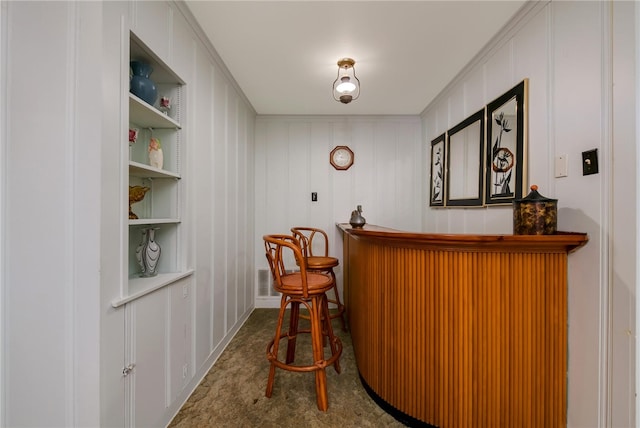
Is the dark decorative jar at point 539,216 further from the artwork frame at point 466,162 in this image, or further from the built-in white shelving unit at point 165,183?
the built-in white shelving unit at point 165,183

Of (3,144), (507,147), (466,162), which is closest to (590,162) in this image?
(507,147)

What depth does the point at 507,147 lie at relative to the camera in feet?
5.41

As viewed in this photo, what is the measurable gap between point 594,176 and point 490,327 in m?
0.83

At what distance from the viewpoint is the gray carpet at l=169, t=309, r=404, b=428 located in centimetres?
139

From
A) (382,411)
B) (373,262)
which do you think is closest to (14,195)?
(373,262)

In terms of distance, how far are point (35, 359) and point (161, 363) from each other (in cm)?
49


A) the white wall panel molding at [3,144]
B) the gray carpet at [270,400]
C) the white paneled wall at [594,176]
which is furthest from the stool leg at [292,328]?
the white paneled wall at [594,176]

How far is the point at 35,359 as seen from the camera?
1.00 meters

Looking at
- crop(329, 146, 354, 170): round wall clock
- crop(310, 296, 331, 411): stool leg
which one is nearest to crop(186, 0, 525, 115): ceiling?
crop(329, 146, 354, 170): round wall clock

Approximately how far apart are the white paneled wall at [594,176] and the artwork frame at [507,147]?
0.24ft

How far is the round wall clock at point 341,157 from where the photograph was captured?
10.5ft

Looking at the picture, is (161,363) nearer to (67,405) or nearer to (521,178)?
(67,405)

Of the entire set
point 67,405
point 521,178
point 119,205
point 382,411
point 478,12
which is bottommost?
point 382,411

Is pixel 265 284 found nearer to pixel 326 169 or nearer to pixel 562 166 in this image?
pixel 326 169
